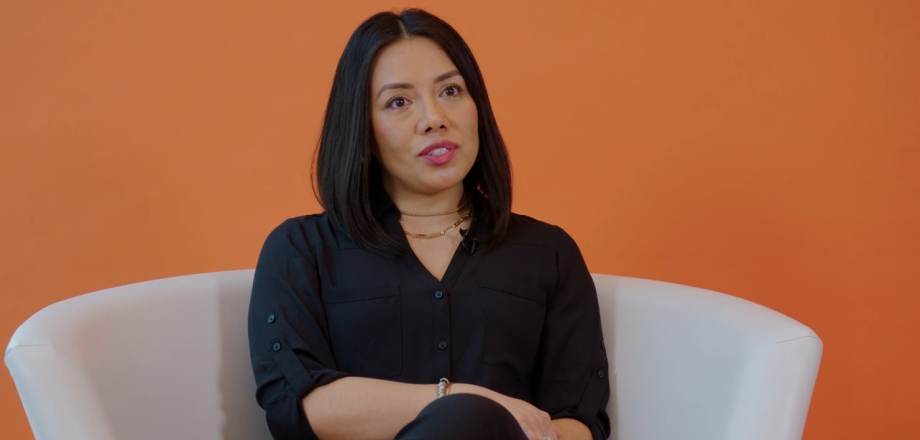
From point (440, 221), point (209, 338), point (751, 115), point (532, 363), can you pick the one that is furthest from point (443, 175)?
point (751, 115)

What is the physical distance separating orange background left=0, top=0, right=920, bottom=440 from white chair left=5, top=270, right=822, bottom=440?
60cm

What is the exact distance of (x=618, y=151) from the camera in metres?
2.38

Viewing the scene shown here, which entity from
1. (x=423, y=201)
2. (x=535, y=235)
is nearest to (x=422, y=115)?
(x=423, y=201)

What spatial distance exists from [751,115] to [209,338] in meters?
1.37

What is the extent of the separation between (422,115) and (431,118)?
2 centimetres

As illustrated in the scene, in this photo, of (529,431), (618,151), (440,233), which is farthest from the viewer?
(618,151)

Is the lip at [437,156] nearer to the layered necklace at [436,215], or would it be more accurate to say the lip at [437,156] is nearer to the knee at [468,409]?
the layered necklace at [436,215]

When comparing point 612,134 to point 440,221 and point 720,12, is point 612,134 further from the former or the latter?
point 440,221

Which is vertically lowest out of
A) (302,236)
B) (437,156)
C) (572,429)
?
(572,429)

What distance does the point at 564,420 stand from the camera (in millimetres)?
1546

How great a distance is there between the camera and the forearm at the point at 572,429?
1.52 metres

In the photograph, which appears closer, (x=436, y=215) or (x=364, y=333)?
(x=364, y=333)

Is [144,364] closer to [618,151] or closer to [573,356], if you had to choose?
[573,356]

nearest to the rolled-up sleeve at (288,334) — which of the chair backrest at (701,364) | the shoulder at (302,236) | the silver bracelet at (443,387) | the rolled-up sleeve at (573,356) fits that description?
the shoulder at (302,236)
